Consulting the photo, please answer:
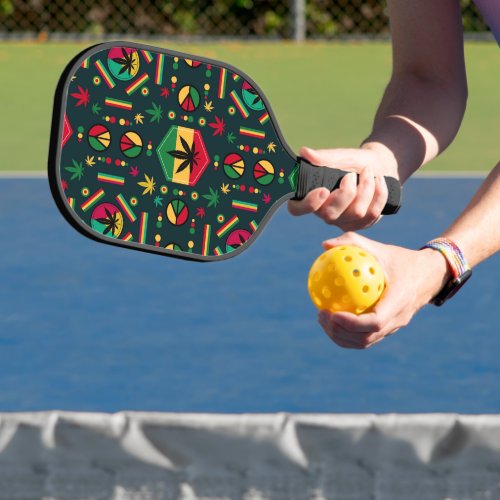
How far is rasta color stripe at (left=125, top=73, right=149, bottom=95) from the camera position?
2205 millimetres

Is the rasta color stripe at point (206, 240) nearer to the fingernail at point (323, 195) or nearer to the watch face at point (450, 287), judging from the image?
the fingernail at point (323, 195)

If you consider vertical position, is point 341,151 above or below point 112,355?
above

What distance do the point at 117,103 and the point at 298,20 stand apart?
10.7 metres

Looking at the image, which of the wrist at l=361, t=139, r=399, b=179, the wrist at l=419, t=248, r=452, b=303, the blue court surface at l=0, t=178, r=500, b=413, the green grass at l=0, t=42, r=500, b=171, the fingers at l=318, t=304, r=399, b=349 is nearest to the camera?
the fingers at l=318, t=304, r=399, b=349

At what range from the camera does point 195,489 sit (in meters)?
2.32

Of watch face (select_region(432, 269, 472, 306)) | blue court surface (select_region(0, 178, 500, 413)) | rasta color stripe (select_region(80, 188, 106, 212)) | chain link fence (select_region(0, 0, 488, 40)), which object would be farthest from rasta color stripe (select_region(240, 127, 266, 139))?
chain link fence (select_region(0, 0, 488, 40))

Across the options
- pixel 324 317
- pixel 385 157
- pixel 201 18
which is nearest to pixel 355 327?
pixel 324 317

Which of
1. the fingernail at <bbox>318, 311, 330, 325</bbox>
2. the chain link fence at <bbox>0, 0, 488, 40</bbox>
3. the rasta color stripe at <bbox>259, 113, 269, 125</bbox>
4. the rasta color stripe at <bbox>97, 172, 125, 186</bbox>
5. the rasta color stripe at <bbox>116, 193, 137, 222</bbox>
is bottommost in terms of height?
the chain link fence at <bbox>0, 0, 488, 40</bbox>

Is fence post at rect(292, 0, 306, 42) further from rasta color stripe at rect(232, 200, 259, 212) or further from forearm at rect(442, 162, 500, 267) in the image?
forearm at rect(442, 162, 500, 267)

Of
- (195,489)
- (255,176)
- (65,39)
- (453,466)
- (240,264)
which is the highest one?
(255,176)

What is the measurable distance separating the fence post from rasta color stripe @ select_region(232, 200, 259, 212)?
10.5 meters

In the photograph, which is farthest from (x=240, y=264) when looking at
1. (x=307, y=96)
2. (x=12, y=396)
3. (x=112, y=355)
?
(x=307, y=96)

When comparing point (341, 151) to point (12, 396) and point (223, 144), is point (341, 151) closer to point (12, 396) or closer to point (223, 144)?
point (223, 144)

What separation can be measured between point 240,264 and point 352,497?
3.33 m
